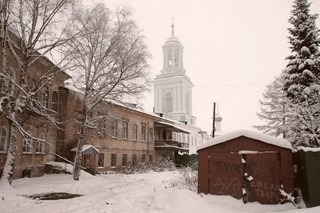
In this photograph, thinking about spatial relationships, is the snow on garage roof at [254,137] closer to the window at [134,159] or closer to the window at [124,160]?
the window at [124,160]

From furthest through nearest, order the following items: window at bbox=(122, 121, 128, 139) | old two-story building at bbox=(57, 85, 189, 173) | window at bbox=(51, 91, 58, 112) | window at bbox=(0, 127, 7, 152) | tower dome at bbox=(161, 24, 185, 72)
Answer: tower dome at bbox=(161, 24, 185, 72), window at bbox=(122, 121, 128, 139), old two-story building at bbox=(57, 85, 189, 173), window at bbox=(51, 91, 58, 112), window at bbox=(0, 127, 7, 152)

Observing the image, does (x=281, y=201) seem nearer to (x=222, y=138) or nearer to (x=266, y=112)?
(x=222, y=138)

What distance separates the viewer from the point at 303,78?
55.7ft

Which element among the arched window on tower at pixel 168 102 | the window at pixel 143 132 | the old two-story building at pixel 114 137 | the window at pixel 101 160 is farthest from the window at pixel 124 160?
the arched window on tower at pixel 168 102

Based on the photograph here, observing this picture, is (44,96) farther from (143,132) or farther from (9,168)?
(143,132)

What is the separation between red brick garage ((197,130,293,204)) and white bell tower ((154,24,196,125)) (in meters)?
49.4

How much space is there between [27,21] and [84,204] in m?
10.3

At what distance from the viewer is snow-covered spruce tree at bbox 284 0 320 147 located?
16031 mm

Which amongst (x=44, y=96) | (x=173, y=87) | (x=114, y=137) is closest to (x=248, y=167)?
(x=44, y=96)

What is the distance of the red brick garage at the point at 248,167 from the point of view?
35.3ft

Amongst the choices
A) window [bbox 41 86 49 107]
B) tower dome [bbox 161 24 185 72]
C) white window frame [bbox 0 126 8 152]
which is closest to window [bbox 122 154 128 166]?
window [bbox 41 86 49 107]

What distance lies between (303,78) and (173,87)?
152 ft

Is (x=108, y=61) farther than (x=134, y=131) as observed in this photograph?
No

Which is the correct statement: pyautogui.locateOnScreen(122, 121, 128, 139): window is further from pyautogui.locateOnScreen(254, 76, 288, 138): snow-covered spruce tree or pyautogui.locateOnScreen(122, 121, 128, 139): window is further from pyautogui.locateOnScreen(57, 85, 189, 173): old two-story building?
pyautogui.locateOnScreen(254, 76, 288, 138): snow-covered spruce tree
